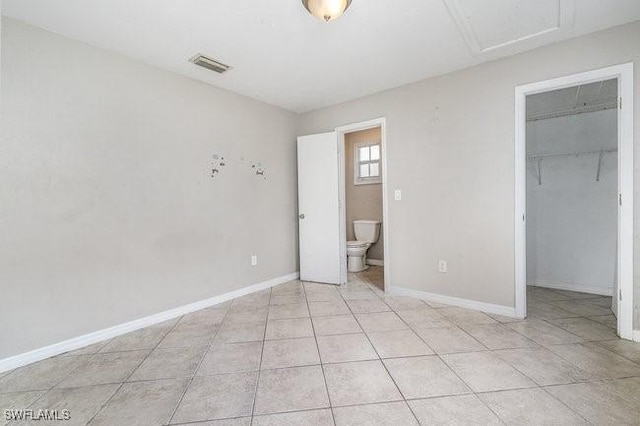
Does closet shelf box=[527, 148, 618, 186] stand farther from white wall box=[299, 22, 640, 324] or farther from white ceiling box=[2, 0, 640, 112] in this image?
white ceiling box=[2, 0, 640, 112]

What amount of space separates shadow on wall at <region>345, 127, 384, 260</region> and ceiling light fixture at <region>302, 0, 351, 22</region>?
2987 millimetres

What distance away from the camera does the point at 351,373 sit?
166 centimetres

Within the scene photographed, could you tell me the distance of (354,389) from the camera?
4.97ft

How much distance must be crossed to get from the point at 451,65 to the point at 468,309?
7.57 ft

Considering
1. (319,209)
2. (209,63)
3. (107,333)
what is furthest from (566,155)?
(107,333)

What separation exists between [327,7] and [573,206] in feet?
11.0

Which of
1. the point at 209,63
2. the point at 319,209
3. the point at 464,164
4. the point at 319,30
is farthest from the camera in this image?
the point at 319,209

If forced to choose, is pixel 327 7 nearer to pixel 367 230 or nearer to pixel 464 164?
pixel 464 164

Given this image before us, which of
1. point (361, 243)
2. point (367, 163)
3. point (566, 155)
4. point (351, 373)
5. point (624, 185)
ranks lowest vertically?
point (351, 373)

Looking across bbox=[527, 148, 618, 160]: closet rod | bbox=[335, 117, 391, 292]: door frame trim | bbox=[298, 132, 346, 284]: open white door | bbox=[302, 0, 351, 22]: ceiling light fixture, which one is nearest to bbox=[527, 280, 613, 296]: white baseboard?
bbox=[527, 148, 618, 160]: closet rod

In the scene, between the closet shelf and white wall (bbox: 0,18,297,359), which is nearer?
white wall (bbox: 0,18,297,359)

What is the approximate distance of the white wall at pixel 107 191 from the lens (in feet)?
5.99

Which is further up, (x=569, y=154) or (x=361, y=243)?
(x=569, y=154)

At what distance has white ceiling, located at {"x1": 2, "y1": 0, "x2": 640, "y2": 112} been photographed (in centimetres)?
178
